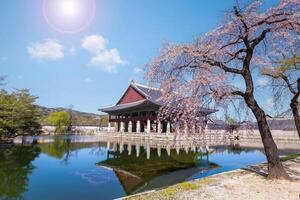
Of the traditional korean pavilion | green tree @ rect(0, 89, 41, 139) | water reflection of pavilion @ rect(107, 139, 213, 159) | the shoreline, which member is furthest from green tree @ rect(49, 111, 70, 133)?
the shoreline

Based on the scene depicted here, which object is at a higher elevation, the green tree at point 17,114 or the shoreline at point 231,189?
the green tree at point 17,114

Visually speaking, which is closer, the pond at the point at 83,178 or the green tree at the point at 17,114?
the pond at the point at 83,178

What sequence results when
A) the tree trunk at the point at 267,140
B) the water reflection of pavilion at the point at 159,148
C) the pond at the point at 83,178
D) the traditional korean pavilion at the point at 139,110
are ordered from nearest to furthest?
the tree trunk at the point at 267,140 < the pond at the point at 83,178 < the water reflection of pavilion at the point at 159,148 < the traditional korean pavilion at the point at 139,110

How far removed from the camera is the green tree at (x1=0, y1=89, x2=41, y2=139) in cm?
2284

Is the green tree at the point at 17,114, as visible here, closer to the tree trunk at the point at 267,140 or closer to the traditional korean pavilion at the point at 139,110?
the traditional korean pavilion at the point at 139,110

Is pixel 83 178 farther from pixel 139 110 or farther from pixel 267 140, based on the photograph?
pixel 139 110

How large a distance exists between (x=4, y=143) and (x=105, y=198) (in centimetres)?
1913

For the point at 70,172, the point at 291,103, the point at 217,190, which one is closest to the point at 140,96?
the point at 70,172

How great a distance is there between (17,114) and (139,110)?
17575mm

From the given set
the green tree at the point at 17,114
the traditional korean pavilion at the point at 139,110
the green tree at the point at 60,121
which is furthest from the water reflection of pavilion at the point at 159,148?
the green tree at the point at 60,121

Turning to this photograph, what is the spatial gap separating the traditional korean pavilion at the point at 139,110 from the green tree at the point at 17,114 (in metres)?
13.8

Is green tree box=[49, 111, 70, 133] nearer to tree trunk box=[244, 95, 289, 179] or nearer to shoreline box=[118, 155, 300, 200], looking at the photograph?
shoreline box=[118, 155, 300, 200]

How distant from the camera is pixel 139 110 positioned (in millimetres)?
36844

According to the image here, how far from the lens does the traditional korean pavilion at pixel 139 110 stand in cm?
3353
